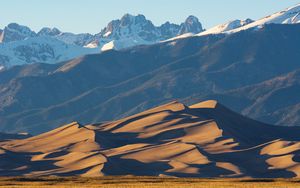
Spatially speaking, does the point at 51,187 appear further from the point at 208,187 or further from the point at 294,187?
the point at 294,187

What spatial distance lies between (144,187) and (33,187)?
41.3ft

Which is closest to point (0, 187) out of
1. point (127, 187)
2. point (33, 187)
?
point (33, 187)

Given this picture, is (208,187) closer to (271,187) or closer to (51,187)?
(271,187)

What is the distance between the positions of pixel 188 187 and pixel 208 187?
2.50 meters

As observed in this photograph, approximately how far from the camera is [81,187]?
11412 cm

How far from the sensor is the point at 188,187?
11144 cm

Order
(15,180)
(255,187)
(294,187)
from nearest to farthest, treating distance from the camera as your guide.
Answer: (294,187) → (255,187) → (15,180)

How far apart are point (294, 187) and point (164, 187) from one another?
15135 millimetres

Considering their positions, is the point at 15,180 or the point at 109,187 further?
the point at 15,180

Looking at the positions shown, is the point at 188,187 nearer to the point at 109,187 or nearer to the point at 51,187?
the point at 109,187

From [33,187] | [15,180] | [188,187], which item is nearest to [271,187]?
[188,187]

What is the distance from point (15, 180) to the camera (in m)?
147

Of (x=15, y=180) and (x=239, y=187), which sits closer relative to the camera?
(x=239, y=187)

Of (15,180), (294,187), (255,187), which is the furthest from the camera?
(15,180)
